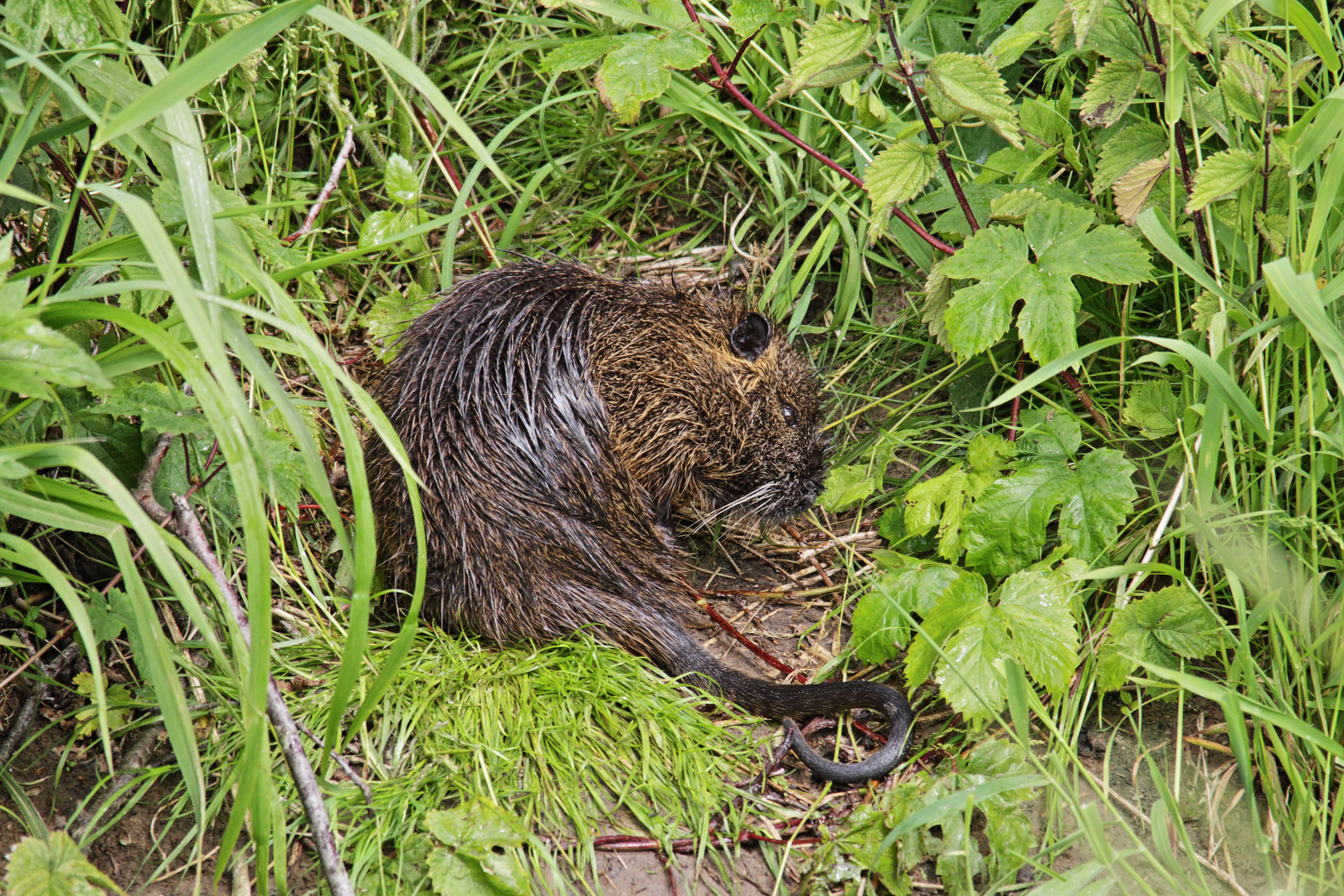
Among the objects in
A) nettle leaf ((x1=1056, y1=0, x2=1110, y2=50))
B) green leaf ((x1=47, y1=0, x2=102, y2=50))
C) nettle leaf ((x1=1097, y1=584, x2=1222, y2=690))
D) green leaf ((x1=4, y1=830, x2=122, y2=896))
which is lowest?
nettle leaf ((x1=1097, y1=584, x2=1222, y2=690))

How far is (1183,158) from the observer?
2.73 meters

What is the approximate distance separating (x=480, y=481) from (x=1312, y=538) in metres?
2.15

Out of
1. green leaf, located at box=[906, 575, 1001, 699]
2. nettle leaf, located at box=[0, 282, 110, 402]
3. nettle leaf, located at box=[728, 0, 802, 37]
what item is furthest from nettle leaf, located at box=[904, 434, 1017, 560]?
nettle leaf, located at box=[0, 282, 110, 402]

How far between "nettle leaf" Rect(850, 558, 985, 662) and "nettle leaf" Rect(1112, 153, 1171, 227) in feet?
3.48

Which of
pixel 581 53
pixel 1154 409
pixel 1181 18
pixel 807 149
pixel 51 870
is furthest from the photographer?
pixel 807 149

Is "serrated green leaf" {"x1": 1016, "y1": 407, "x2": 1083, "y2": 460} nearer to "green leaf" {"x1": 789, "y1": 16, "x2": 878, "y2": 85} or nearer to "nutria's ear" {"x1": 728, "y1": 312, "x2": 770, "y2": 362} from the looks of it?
"nutria's ear" {"x1": 728, "y1": 312, "x2": 770, "y2": 362}

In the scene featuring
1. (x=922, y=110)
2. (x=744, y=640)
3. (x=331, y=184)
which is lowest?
(x=744, y=640)

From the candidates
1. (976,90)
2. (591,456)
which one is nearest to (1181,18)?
(976,90)

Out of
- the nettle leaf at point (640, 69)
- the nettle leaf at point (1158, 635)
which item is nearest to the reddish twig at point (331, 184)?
the nettle leaf at point (640, 69)

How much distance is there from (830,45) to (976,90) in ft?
1.32

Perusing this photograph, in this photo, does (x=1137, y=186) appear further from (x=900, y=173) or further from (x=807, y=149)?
(x=807, y=149)

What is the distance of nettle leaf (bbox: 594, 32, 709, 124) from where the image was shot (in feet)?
9.69

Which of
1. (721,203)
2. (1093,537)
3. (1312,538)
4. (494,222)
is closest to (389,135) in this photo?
(494,222)

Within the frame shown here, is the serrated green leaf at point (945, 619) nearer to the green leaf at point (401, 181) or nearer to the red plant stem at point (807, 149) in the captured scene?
the red plant stem at point (807, 149)
